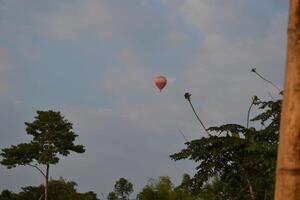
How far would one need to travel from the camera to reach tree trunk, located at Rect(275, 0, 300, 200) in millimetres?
1922

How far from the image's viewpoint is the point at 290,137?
6.43 ft

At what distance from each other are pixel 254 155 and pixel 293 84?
22.7 feet

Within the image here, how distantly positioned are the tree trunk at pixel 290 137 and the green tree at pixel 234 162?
6.51 metres

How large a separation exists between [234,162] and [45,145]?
133 feet

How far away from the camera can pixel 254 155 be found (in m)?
8.75

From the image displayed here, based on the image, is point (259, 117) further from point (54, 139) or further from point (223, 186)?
point (54, 139)

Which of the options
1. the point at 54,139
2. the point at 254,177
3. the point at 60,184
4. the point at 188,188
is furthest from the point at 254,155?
the point at 60,184

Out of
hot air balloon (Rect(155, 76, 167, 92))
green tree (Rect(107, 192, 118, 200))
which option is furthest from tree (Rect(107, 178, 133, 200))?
hot air balloon (Rect(155, 76, 167, 92))

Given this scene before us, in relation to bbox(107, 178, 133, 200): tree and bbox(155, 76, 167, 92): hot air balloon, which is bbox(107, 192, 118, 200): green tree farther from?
bbox(155, 76, 167, 92): hot air balloon

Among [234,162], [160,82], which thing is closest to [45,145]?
[160,82]

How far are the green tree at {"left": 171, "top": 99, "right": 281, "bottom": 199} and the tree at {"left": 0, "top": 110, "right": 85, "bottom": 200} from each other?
1551 inches

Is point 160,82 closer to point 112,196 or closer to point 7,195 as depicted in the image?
point 7,195

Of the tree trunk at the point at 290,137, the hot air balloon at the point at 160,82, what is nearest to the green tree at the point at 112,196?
the hot air balloon at the point at 160,82

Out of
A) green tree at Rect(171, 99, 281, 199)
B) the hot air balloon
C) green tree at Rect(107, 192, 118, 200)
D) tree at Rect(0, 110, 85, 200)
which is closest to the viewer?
green tree at Rect(171, 99, 281, 199)
